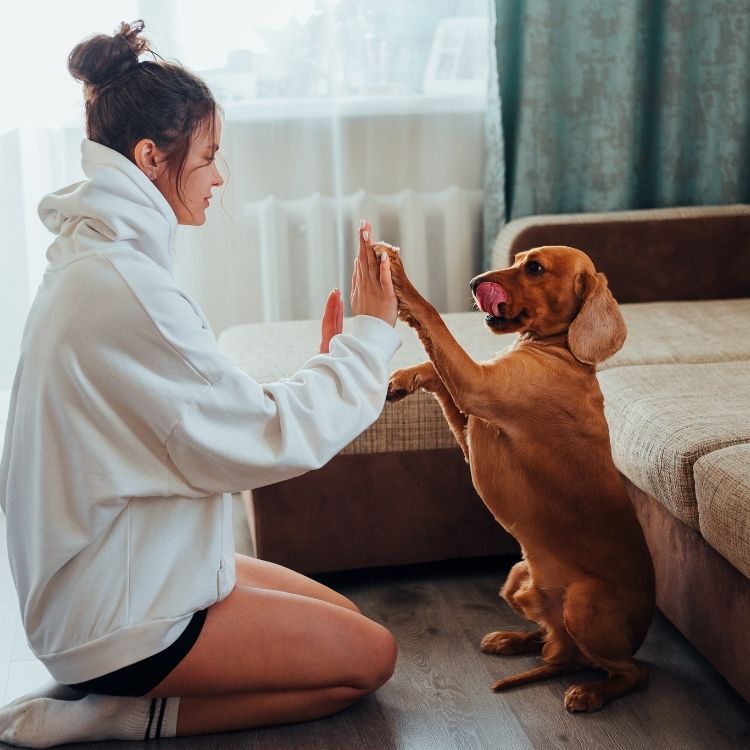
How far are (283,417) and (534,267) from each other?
0.56 meters

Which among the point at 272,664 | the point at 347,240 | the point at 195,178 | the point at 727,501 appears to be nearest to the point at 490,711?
the point at 272,664

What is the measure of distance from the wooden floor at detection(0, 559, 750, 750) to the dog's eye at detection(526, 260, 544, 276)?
73 centimetres

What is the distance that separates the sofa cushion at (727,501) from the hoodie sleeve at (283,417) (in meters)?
0.56

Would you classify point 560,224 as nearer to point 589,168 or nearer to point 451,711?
point 589,168

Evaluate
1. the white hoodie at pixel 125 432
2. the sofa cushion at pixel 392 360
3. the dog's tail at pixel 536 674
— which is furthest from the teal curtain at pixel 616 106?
the white hoodie at pixel 125 432

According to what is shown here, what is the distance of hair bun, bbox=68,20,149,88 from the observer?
1601mm

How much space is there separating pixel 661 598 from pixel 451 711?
1.69 feet

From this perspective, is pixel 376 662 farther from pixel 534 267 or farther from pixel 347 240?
pixel 347 240

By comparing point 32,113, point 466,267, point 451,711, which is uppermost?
point 32,113

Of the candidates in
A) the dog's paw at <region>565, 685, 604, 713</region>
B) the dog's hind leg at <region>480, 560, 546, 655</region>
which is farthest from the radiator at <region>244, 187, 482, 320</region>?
the dog's paw at <region>565, 685, 604, 713</region>

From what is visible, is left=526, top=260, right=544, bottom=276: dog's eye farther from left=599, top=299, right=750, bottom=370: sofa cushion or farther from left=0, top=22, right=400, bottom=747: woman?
left=599, top=299, right=750, bottom=370: sofa cushion

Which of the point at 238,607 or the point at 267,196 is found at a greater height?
the point at 267,196

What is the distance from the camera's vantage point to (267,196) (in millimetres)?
3297

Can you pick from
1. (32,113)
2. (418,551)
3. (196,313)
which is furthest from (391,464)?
(32,113)
